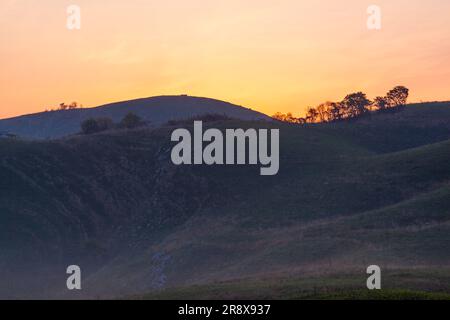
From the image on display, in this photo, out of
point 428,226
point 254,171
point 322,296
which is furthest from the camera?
point 254,171

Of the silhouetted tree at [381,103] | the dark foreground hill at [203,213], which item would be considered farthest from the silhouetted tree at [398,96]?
the dark foreground hill at [203,213]

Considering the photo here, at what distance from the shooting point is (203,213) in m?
97.4

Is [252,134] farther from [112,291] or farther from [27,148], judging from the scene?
[112,291]

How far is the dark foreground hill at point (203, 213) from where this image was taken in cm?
6950

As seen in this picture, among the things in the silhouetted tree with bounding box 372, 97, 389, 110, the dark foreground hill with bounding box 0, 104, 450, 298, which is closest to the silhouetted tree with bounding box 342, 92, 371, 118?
the silhouetted tree with bounding box 372, 97, 389, 110

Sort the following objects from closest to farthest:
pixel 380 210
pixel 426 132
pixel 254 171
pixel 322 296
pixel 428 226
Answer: pixel 322 296 < pixel 428 226 < pixel 380 210 < pixel 254 171 < pixel 426 132

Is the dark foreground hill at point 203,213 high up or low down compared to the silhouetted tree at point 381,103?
down

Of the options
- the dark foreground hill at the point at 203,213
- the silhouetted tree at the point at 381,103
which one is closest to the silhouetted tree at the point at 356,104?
the silhouetted tree at the point at 381,103


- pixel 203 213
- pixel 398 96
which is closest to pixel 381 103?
pixel 398 96

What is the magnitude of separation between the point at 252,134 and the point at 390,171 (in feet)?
82.7

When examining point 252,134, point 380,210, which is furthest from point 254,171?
point 380,210

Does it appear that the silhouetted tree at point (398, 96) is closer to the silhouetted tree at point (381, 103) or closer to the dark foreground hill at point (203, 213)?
the silhouetted tree at point (381, 103)

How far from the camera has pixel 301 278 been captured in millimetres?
47875

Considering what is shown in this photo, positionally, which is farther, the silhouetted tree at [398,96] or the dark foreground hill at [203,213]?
the silhouetted tree at [398,96]
